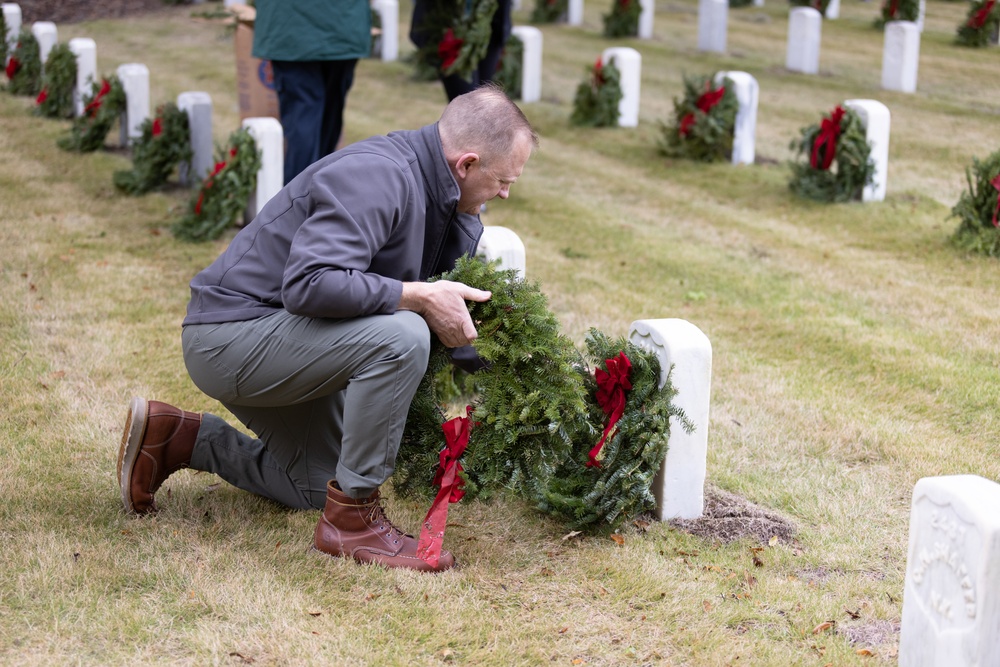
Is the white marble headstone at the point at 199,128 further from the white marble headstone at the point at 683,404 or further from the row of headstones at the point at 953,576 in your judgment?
the row of headstones at the point at 953,576

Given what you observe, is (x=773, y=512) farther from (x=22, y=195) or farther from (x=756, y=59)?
(x=756, y=59)

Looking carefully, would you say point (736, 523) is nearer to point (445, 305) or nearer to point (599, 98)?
point (445, 305)

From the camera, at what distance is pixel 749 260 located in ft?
21.4

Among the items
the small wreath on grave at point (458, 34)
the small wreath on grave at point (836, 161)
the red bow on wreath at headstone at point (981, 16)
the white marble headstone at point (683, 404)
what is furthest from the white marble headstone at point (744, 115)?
the red bow on wreath at headstone at point (981, 16)

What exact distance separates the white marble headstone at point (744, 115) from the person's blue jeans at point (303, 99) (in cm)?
361

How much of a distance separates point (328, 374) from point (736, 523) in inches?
56.6

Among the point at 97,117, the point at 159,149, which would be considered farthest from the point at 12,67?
the point at 159,149

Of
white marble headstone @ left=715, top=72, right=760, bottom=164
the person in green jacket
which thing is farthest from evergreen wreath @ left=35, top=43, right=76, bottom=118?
white marble headstone @ left=715, top=72, right=760, bottom=164

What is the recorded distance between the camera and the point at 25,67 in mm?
11484

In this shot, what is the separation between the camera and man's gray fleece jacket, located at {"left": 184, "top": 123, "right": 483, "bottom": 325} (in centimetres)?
278

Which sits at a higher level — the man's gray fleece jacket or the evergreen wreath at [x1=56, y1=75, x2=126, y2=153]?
the man's gray fleece jacket

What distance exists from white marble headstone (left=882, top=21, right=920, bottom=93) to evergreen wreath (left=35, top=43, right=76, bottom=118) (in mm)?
8293

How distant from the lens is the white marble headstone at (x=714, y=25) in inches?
553

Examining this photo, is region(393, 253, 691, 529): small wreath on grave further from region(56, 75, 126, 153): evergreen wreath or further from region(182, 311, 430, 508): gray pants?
region(56, 75, 126, 153): evergreen wreath
